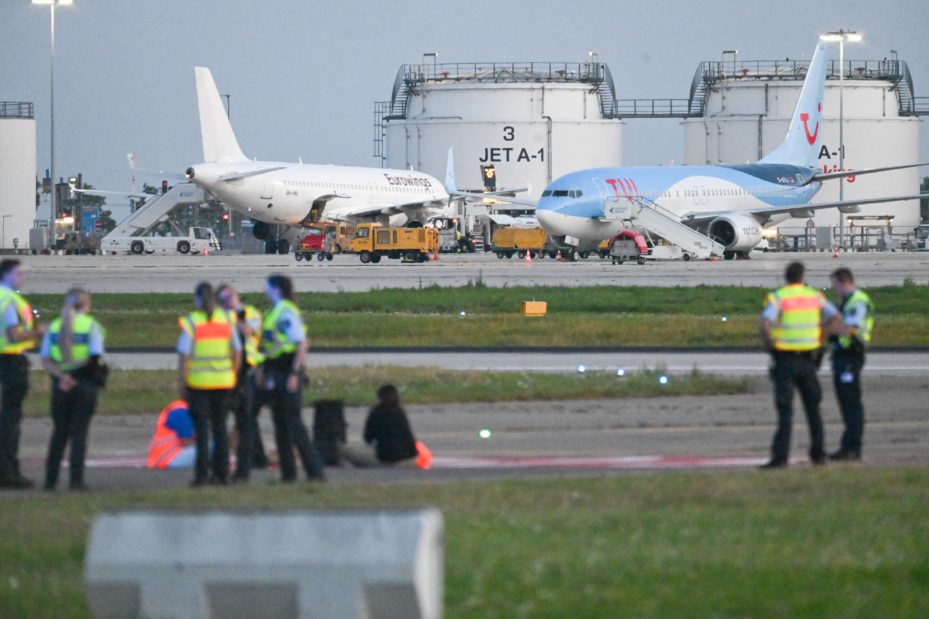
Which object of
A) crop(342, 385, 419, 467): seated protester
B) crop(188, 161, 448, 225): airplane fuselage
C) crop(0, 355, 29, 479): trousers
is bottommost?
crop(342, 385, 419, 467): seated protester

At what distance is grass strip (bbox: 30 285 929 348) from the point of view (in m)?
27.6

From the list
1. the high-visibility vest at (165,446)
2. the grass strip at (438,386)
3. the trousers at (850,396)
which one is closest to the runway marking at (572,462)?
the high-visibility vest at (165,446)

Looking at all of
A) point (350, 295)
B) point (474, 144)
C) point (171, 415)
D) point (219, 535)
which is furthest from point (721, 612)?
point (474, 144)

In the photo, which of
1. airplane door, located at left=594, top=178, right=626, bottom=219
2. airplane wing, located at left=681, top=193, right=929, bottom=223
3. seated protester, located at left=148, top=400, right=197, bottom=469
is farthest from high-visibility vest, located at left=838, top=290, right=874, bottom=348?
airplane wing, located at left=681, top=193, right=929, bottom=223

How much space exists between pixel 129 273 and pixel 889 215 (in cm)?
5987

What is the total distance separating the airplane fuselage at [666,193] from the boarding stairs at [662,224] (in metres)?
0.11

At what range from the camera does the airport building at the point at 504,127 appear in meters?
88.6

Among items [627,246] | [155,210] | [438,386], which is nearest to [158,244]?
[155,210]

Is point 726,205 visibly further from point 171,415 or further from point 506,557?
point 506,557

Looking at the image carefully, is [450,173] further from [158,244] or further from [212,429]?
[212,429]

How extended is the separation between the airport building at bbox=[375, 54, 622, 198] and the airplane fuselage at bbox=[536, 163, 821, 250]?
1905 centimetres

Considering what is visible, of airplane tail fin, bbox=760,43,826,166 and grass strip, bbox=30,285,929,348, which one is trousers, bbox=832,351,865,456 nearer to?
grass strip, bbox=30,285,929,348

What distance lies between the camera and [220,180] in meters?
67.1

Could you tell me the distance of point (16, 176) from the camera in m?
99.8
